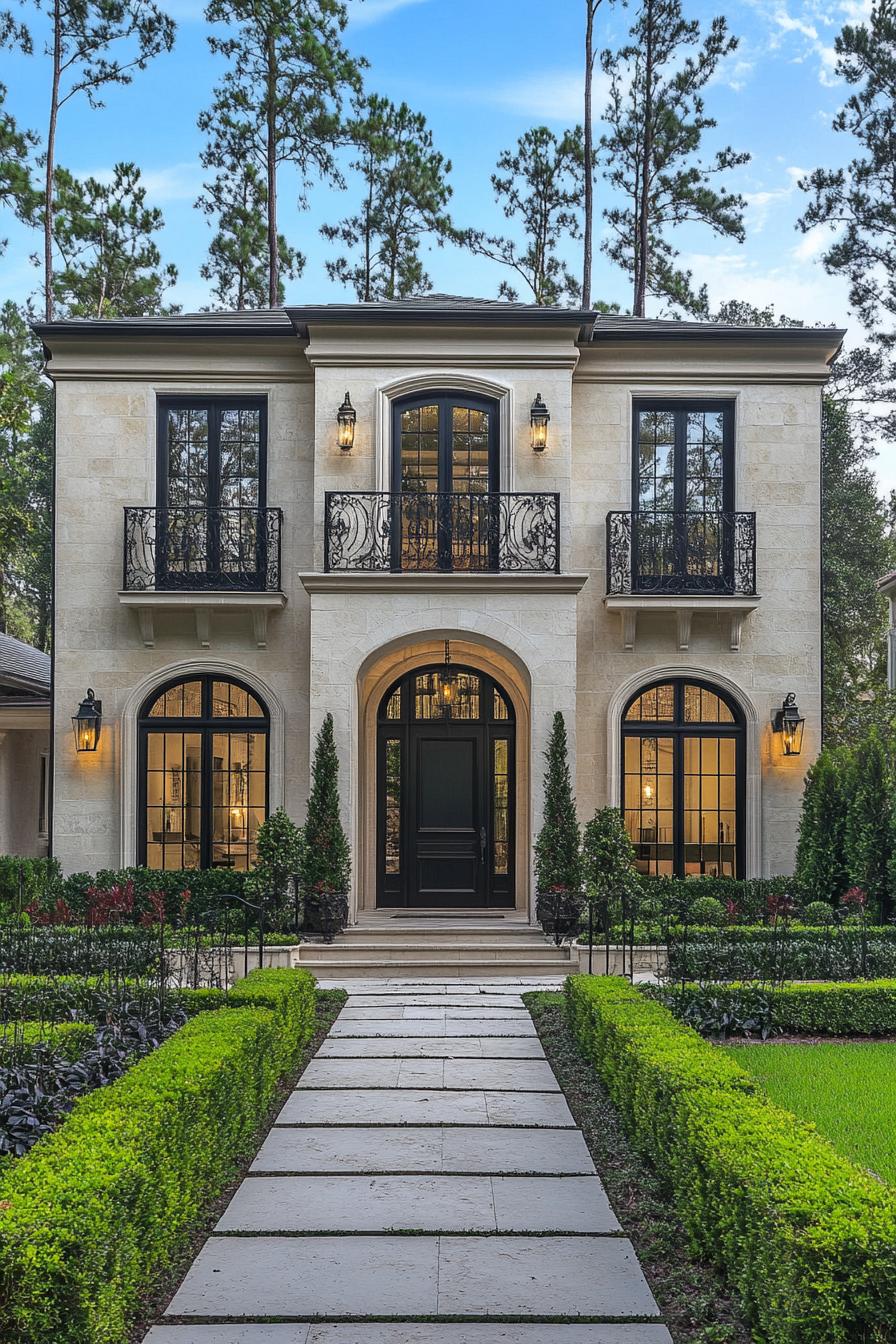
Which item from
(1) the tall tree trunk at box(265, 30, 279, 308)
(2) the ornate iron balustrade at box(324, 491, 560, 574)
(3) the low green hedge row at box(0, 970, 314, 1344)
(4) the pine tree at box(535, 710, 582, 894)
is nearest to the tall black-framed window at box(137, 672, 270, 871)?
(2) the ornate iron balustrade at box(324, 491, 560, 574)

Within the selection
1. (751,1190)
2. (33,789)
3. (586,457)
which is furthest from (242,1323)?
(33,789)

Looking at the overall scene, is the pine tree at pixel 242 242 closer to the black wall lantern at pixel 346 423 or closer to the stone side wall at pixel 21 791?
the black wall lantern at pixel 346 423

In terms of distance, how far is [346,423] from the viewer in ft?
46.8

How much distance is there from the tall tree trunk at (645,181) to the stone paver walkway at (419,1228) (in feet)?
65.5

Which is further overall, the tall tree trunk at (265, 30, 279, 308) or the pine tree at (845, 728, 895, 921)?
the tall tree trunk at (265, 30, 279, 308)

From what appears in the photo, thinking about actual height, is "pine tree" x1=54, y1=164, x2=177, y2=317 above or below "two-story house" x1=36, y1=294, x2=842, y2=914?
above

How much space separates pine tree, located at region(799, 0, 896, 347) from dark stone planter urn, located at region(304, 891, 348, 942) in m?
17.5

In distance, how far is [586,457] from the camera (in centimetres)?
1519

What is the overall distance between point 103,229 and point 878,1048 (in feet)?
76.3

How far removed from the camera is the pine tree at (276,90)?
22.2 metres

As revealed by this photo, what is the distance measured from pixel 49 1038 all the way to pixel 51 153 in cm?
2062

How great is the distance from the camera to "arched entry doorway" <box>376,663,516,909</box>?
15352 mm

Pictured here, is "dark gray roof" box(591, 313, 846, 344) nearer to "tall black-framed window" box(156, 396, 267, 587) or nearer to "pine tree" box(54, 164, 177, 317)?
"tall black-framed window" box(156, 396, 267, 587)

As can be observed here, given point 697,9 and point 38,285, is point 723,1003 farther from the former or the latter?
point 38,285
